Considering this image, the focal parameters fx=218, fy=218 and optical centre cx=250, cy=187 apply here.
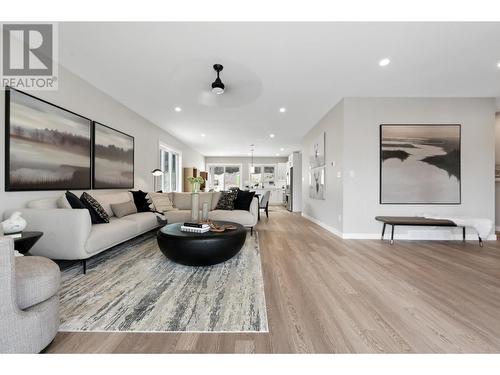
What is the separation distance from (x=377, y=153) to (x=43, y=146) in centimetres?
537

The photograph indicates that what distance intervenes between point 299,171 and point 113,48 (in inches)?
298

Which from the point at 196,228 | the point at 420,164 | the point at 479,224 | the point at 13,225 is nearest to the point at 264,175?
the point at 420,164

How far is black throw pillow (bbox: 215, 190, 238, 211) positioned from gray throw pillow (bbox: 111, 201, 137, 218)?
1740mm

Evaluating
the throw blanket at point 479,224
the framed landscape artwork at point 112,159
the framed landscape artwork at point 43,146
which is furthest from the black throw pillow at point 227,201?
the throw blanket at point 479,224

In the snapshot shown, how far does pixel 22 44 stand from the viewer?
2623mm

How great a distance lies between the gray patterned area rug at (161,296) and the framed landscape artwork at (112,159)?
1690 millimetres

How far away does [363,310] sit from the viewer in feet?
5.81

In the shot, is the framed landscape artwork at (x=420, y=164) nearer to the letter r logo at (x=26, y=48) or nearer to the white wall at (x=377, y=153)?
the white wall at (x=377, y=153)

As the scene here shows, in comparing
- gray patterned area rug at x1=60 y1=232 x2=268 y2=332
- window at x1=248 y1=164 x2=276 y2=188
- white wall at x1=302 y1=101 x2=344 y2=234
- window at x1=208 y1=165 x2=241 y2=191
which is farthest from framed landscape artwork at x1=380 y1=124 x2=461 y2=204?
window at x1=208 y1=165 x2=241 y2=191

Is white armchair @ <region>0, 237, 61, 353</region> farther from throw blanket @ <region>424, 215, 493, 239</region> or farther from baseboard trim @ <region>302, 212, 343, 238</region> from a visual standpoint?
throw blanket @ <region>424, 215, 493, 239</region>

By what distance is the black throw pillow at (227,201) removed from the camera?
16.3ft

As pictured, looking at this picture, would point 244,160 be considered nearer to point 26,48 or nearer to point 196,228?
point 196,228

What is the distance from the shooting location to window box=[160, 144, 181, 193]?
6.90 meters

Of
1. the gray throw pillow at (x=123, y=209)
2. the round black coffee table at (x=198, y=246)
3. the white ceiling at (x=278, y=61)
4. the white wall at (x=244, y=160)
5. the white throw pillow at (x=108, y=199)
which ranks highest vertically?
the white ceiling at (x=278, y=61)
